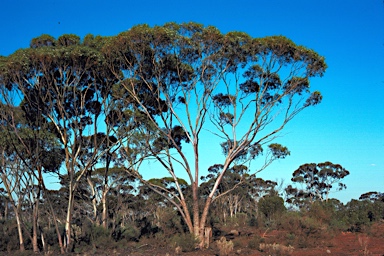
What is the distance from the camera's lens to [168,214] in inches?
927

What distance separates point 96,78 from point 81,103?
1.50 metres

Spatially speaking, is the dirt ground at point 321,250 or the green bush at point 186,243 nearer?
the dirt ground at point 321,250

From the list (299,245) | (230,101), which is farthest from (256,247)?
(230,101)

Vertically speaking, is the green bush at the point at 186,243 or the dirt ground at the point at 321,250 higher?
the green bush at the point at 186,243

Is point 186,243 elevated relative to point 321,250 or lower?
elevated

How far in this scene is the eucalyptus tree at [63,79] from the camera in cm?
1758

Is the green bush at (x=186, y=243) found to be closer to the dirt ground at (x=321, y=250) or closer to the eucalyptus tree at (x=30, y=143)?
the dirt ground at (x=321, y=250)

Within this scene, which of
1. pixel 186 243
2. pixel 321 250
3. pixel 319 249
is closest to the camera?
pixel 321 250

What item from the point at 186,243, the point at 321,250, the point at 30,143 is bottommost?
the point at 321,250

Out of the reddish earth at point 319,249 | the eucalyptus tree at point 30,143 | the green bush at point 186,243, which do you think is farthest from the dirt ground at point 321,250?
the eucalyptus tree at point 30,143

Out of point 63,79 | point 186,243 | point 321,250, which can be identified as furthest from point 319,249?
point 63,79

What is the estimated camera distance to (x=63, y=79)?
18.4m

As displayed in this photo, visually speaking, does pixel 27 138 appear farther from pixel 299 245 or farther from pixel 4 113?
pixel 299 245

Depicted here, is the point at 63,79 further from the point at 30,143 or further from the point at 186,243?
the point at 186,243
